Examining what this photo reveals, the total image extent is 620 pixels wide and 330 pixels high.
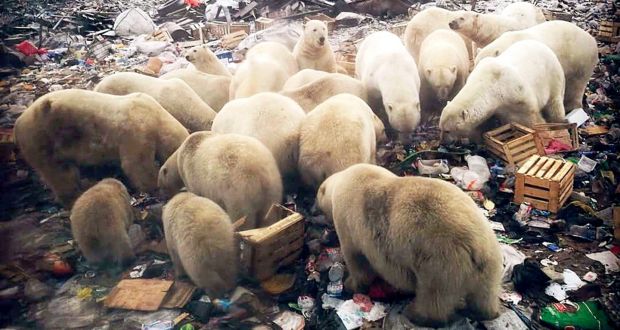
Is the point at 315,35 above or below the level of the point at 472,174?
above

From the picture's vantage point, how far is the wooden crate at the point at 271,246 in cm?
391

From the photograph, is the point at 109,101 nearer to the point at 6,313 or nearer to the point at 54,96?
the point at 54,96

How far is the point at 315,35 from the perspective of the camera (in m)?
7.91

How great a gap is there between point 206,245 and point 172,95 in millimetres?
3010

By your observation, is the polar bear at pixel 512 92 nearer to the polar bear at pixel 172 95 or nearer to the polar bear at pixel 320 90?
the polar bear at pixel 320 90

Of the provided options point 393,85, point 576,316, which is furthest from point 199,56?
point 576,316

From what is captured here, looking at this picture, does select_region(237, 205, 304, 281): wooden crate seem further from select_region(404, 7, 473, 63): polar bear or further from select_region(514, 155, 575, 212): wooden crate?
select_region(404, 7, 473, 63): polar bear

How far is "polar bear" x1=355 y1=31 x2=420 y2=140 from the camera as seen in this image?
19.5ft

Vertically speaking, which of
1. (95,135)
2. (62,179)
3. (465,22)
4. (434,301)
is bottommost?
(434,301)

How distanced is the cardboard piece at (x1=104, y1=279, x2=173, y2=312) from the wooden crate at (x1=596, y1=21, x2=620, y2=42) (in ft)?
28.2

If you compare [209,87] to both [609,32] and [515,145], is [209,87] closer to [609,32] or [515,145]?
[515,145]

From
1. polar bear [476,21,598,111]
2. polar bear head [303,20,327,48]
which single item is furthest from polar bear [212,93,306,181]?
polar bear [476,21,598,111]

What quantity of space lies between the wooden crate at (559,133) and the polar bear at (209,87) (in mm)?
4180

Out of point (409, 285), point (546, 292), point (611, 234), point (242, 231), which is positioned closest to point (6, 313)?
point (242, 231)
